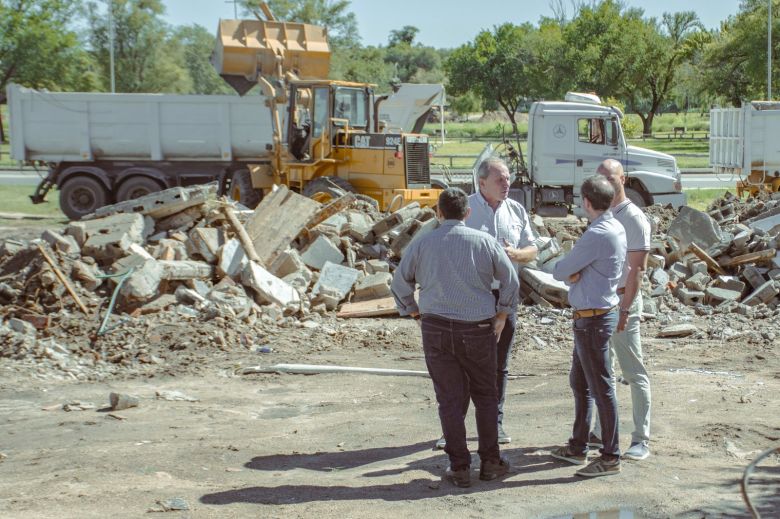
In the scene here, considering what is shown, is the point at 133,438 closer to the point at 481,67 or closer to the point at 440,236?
the point at 440,236

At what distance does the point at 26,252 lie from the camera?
12.3 m

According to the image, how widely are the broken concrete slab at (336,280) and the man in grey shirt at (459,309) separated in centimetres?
635

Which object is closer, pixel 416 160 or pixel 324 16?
pixel 416 160

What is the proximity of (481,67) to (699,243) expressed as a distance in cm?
4735

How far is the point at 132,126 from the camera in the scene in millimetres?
23953

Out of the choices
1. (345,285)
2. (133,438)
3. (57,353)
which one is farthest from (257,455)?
(345,285)

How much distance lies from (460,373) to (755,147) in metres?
21.2

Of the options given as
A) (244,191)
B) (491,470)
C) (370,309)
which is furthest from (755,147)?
(491,470)

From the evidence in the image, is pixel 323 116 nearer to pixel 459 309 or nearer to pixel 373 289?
pixel 373 289

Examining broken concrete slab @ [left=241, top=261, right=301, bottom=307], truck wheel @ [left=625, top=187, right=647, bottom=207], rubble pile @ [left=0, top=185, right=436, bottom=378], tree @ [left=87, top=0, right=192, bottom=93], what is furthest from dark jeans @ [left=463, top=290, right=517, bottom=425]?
tree @ [left=87, top=0, right=192, bottom=93]

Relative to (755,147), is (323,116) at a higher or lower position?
higher

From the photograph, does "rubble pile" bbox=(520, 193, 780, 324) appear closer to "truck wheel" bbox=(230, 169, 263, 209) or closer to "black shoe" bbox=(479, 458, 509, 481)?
"black shoe" bbox=(479, 458, 509, 481)

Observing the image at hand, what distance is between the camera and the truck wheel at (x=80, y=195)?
2364 cm

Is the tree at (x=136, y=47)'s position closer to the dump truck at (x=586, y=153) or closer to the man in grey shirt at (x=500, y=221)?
the dump truck at (x=586, y=153)
